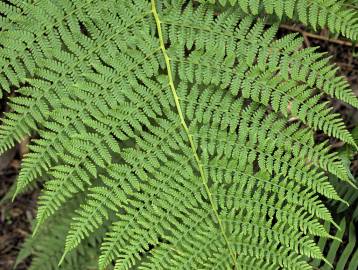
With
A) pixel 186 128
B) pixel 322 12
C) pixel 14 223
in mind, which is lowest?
pixel 14 223

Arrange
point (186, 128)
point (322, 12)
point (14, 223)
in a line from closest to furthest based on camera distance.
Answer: point (322, 12) < point (186, 128) < point (14, 223)

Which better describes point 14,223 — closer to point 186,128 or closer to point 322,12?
point 186,128

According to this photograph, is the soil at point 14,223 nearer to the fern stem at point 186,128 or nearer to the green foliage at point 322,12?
the fern stem at point 186,128

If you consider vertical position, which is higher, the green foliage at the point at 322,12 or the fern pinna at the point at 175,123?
the green foliage at the point at 322,12

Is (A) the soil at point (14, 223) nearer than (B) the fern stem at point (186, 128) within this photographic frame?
No

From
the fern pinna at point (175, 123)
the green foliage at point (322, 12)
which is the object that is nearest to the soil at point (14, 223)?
the fern pinna at point (175, 123)

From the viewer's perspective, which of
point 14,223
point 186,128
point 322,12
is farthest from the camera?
point 14,223

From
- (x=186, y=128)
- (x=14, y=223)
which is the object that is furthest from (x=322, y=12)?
(x=14, y=223)

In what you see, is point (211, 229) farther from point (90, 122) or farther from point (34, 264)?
point (34, 264)
